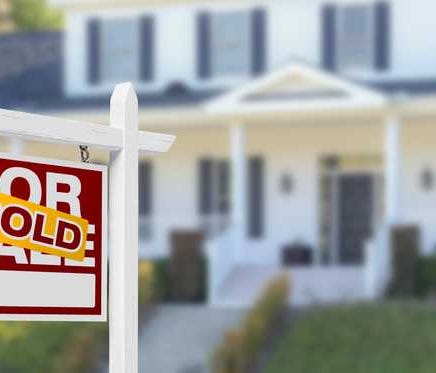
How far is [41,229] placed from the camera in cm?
648

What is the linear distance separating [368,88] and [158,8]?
505 centimetres

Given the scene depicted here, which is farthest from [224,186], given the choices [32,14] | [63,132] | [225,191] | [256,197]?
[32,14]

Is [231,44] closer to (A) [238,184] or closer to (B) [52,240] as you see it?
(A) [238,184]

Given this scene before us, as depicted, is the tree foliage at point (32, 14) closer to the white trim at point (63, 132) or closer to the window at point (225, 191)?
the window at point (225, 191)

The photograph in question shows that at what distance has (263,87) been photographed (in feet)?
79.5

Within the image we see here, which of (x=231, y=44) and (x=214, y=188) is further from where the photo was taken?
(x=214, y=188)

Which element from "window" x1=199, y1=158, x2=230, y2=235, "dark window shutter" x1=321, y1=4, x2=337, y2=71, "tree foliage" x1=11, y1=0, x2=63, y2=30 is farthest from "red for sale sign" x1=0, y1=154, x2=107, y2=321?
"tree foliage" x1=11, y1=0, x2=63, y2=30

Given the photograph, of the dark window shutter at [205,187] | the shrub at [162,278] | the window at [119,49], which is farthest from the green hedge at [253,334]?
the window at [119,49]

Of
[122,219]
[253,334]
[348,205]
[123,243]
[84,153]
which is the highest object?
[348,205]

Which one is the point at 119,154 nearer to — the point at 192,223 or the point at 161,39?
the point at 192,223

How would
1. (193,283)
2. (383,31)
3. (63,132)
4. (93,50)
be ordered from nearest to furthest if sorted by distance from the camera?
(63,132), (193,283), (383,31), (93,50)

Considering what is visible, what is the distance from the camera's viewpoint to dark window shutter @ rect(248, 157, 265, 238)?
2598 cm

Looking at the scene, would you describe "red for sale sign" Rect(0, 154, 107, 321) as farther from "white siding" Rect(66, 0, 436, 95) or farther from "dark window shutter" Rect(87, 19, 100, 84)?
"dark window shutter" Rect(87, 19, 100, 84)

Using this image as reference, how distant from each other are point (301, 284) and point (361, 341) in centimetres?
424
